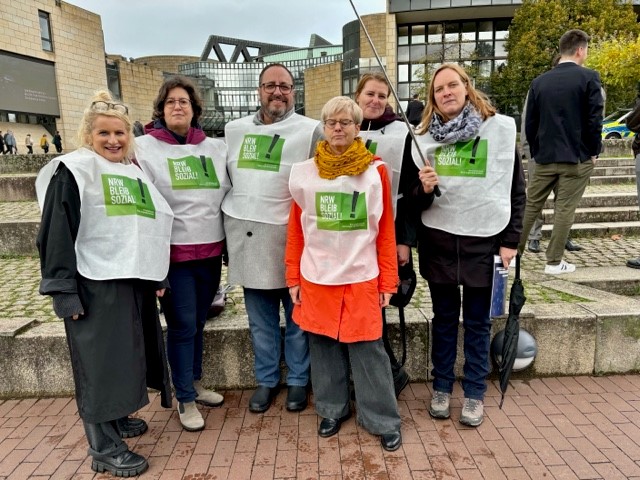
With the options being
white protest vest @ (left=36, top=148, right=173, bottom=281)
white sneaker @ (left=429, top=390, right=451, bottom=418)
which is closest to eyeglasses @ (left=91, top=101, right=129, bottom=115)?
white protest vest @ (left=36, top=148, right=173, bottom=281)

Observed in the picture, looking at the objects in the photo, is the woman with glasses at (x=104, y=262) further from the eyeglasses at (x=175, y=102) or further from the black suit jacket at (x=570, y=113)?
the black suit jacket at (x=570, y=113)

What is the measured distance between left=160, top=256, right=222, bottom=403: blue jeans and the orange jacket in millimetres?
739

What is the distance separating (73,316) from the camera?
8.43ft

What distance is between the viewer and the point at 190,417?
3.27 metres

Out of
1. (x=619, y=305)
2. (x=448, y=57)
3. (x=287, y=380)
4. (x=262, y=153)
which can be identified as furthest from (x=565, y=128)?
(x=448, y=57)

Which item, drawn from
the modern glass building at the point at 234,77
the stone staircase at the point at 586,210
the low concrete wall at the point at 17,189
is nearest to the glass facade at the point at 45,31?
the modern glass building at the point at 234,77

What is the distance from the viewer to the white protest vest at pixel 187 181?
3.04 m

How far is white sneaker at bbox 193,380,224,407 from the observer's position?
355 cm

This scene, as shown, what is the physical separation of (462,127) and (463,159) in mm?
188

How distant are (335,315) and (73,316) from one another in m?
1.41

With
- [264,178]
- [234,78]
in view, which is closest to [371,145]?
[264,178]

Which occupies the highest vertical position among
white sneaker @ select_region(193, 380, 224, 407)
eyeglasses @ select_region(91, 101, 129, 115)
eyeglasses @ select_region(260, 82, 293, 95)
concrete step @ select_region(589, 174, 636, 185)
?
eyeglasses @ select_region(260, 82, 293, 95)

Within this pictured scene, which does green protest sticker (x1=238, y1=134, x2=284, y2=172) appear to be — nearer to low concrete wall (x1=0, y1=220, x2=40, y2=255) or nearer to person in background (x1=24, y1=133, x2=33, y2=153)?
low concrete wall (x1=0, y1=220, x2=40, y2=255)

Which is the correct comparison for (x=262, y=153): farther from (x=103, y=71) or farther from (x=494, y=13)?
(x=103, y=71)
